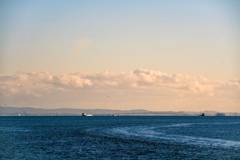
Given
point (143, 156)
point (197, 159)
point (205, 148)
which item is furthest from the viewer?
point (205, 148)

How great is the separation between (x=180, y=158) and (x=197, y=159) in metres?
2.80

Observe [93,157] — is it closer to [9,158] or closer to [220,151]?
[9,158]

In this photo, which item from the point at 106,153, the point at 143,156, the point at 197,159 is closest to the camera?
the point at 197,159

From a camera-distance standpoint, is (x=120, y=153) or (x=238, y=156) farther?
(x=120, y=153)

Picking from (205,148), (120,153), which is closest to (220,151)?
(205,148)

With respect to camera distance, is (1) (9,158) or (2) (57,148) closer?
(1) (9,158)

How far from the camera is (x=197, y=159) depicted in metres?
61.9

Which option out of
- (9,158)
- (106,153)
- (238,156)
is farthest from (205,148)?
(9,158)

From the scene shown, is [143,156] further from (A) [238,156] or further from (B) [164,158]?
(A) [238,156]

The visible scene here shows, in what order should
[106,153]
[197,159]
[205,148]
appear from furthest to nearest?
[205,148], [106,153], [197,159]

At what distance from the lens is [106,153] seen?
71000mm

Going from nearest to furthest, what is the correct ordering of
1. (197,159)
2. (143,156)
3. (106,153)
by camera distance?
(197,159)
(143,156)
(106,153)

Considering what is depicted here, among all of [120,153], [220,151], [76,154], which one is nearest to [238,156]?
[220,151]

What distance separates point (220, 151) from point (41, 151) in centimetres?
3043
